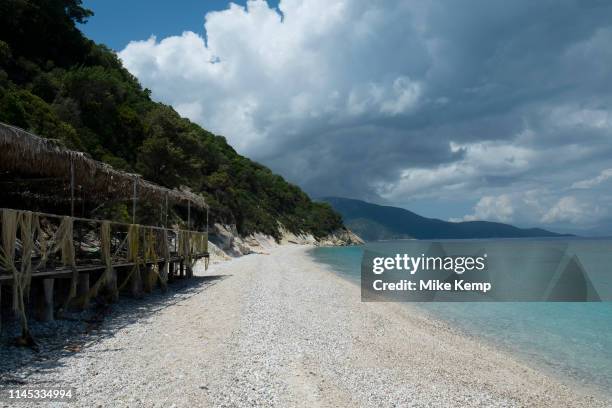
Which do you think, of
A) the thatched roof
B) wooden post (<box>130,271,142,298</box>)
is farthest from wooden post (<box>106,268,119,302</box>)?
the thatched roof

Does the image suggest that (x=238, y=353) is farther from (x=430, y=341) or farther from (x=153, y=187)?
(x=153, y=187)

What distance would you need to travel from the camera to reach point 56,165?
10.5m

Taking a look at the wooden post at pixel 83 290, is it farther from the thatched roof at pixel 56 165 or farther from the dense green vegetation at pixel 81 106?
the dense green vegetation at pixel 81 106

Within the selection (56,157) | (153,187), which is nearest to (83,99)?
(153,187)

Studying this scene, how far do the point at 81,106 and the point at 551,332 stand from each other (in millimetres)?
30985

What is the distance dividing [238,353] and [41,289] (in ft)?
13.7

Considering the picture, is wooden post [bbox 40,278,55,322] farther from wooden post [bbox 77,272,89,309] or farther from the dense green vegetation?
the dense green vegetation

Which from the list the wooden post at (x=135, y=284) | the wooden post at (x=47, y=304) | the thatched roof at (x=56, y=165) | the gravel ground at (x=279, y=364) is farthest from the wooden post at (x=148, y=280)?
the wooden post at (x=47, y=304)

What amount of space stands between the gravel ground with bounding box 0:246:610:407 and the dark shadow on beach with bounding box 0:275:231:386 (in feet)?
0.15

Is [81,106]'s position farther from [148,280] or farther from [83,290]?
[83,290]

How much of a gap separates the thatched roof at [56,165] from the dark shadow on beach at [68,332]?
3337 millimetres

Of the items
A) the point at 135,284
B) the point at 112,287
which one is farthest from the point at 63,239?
the point at 135,284

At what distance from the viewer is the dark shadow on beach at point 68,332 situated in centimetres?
607

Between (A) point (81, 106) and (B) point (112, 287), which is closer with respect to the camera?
(B) point (112, 287)
